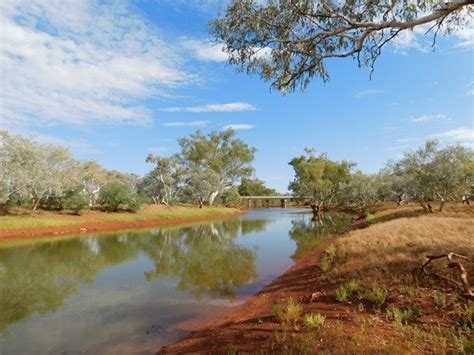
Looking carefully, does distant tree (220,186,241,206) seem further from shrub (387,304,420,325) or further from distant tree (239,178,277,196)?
shrub (387,304,420,325)

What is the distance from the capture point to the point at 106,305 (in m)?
9.95

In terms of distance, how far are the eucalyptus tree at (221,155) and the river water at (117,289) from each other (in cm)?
4650

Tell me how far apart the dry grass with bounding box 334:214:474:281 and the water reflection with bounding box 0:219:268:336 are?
421 centimetres

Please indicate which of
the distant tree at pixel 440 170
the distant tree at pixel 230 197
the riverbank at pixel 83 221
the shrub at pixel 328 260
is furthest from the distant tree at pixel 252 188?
the shrub at pixel 328 260

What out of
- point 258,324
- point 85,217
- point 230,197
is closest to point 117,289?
point 258,324

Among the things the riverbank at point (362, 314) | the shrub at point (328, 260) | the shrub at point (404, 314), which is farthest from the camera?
the shrub at point (328, 260)

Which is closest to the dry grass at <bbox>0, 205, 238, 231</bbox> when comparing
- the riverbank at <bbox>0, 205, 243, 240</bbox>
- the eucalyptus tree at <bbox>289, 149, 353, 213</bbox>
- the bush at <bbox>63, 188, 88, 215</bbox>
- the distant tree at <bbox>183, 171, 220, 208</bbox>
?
the riverbank at <bbox>0, 205, 243, 240</bbox>

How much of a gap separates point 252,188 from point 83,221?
83505 mm

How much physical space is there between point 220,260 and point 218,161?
1980 inches

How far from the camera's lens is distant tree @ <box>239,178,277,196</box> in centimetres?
11056

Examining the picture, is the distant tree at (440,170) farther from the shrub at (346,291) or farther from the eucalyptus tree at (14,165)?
the eucalyptus tree at (14,165)

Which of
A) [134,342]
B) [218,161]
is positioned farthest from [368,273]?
[218,161]

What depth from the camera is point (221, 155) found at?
69.9 metres

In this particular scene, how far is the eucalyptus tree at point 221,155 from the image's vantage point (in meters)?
68.3
